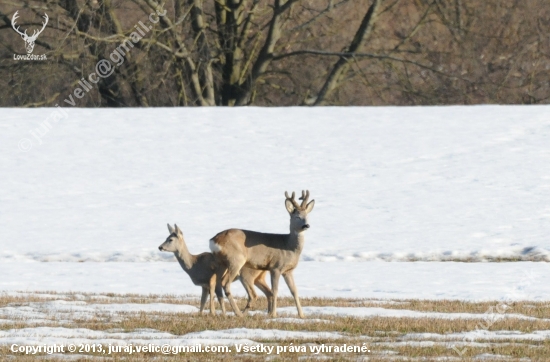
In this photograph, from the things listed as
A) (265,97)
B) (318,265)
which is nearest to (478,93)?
(265,97)

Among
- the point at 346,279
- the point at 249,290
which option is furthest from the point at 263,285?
the point at 346,279

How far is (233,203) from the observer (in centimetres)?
2492

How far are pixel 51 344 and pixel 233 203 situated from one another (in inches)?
583

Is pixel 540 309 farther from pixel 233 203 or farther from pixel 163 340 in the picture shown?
pixel 233 203

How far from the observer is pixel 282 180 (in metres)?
26.4

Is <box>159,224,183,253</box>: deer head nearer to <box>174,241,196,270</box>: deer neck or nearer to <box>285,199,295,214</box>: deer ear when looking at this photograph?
<box>174,241,196,270</box>: deer neck

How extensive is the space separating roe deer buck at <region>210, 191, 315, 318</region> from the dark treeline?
21806 millimetres

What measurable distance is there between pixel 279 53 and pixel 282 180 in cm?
1378

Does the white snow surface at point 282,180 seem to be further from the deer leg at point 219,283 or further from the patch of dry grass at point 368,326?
the deer leg at point 219,283

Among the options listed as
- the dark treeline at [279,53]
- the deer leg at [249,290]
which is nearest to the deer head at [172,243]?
the deer leg at [249,290]

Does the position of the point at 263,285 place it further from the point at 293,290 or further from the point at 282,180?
the point at 282,180

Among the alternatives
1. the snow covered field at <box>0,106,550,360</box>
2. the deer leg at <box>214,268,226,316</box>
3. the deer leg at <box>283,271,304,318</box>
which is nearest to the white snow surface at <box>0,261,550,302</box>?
the snow covered field at <box>0,106,550,360</box>

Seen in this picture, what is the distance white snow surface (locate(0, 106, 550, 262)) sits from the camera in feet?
72.1

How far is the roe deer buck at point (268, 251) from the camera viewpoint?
1258cm
